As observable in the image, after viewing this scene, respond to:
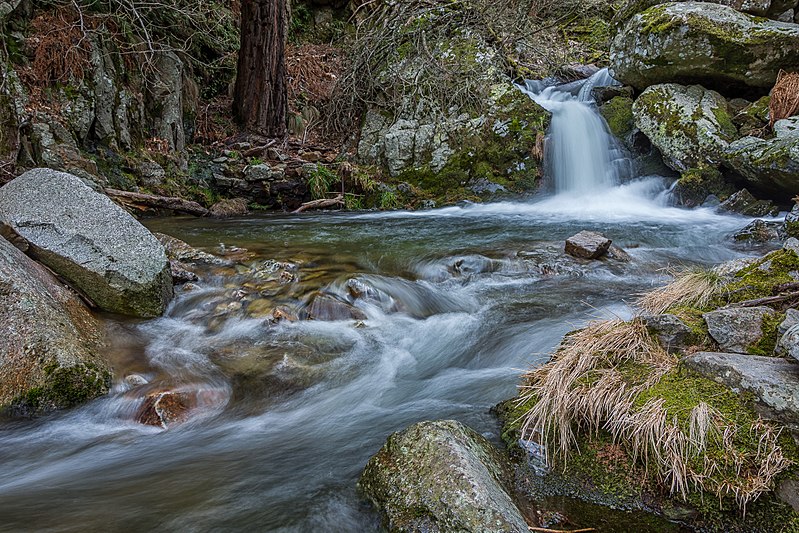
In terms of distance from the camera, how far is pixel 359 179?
10336 mm

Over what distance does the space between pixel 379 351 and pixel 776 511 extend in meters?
2.81

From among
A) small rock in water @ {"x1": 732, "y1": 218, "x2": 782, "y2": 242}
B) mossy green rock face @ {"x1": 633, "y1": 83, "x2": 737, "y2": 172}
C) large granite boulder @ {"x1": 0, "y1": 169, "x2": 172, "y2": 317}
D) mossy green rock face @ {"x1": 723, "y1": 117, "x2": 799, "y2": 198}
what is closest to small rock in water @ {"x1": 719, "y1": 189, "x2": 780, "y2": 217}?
mossy green rock face @ {"x1": 723, "y1": 117, "x2": 799, "y2": 198}

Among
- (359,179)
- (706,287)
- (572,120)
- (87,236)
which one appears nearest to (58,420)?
(87,236)

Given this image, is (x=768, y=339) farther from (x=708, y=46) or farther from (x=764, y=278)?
(x=708, y=46)

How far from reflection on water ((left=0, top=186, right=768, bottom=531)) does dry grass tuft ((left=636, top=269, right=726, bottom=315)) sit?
2.16ft

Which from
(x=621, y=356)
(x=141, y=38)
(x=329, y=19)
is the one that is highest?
(x=329, y=19)

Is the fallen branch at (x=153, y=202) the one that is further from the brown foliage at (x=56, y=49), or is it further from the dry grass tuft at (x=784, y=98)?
the dry grass tuft at (x=784, y=98)

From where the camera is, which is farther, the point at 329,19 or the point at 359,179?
the point at 329,19

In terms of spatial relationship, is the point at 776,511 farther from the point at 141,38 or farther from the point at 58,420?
the point at 141,38

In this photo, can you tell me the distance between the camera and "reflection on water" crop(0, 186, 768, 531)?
229 centimetres

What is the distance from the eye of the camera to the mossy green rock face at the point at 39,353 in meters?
2.88

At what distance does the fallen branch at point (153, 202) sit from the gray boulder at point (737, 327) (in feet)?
26.6

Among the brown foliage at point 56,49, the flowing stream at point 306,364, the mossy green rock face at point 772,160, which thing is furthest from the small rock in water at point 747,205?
the brown foliage at point 56,49

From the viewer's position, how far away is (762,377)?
204 centimetres
